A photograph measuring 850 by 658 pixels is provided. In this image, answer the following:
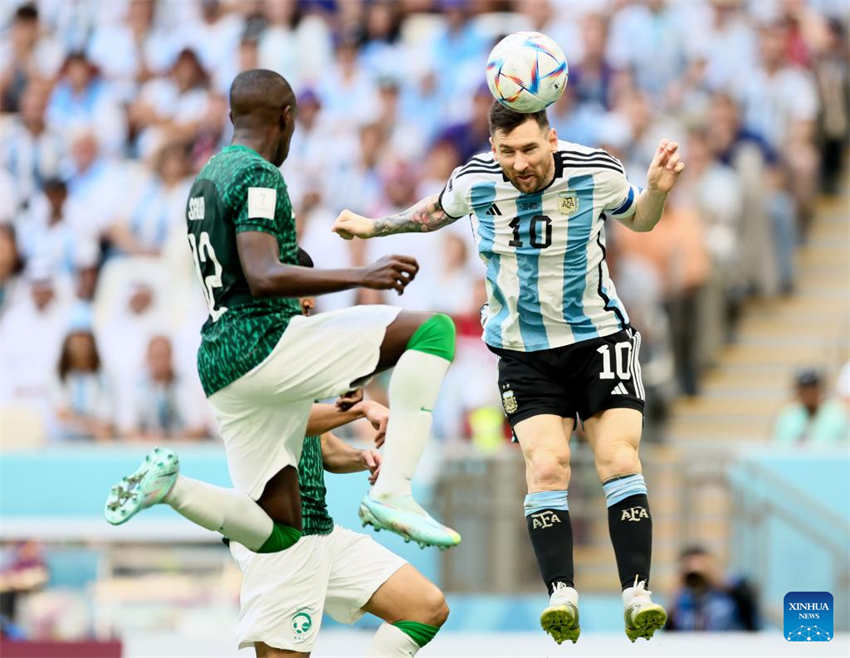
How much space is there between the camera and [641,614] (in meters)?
7.59

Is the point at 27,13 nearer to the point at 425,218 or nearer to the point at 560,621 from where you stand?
the point at 425,218

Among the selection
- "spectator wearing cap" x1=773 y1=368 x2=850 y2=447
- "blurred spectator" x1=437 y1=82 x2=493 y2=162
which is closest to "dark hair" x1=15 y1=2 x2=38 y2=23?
"blurred spectator" x1=437 y1=82 x2=493 y2=162

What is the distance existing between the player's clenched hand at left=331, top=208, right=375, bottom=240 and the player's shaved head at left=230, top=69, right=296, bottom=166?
0.66m

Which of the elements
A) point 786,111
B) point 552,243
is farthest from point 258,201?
point 786,111

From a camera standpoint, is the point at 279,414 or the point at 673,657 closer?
the point at 279,414

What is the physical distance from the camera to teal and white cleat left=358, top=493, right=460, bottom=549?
726cm

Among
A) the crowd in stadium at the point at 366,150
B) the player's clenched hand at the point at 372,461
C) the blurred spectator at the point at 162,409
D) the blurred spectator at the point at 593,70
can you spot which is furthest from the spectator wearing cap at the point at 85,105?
the player's clenched hand at the point at 372,461

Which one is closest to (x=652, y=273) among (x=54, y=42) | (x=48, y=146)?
(x=48, y=146)

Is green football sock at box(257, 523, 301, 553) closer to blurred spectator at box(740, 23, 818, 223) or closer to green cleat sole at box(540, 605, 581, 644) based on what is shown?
green cleat sole at box(540, 605, 581, 644)

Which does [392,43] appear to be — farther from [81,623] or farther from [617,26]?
[81,623]

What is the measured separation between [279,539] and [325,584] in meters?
0.37

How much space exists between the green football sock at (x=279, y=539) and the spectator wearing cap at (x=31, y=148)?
9596 millimetres

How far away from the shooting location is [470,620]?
43.0ft

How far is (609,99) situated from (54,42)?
574 cm
